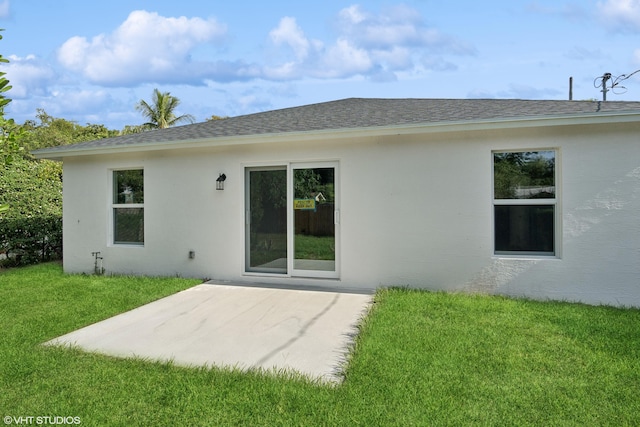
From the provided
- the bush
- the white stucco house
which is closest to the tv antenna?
the white stucco house

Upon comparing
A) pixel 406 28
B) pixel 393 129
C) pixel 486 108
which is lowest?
pixel 393 129

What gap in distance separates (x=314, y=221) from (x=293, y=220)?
15.6 inches

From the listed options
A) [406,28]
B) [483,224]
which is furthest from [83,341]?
[406,28]

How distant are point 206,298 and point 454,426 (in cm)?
436

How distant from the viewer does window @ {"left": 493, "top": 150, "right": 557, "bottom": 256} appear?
227 inches

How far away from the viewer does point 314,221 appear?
6848mm

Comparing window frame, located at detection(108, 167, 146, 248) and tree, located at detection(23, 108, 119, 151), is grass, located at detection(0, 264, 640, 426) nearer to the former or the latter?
window frame, located at detection(108, 167, 146, 248)

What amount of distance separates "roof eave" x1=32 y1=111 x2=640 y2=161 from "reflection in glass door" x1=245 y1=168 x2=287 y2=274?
71 cm

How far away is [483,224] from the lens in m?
5.93

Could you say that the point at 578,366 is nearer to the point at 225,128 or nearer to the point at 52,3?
the point at 225,128

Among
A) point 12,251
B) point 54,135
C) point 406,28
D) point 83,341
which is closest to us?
point 83,341

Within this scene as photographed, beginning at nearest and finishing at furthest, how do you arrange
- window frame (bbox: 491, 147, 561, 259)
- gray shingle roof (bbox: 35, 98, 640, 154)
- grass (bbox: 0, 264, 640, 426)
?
A: grass (bbox: 0, 264, 640, 426), window frame (bbox: 491, 147, 561, 259), gray shingle roof (bbox: 35, 98, 640, 154)

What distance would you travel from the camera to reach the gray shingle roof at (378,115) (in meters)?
6.01

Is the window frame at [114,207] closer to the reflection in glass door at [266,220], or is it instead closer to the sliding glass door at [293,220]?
the reflection in glass door at [266,220]
